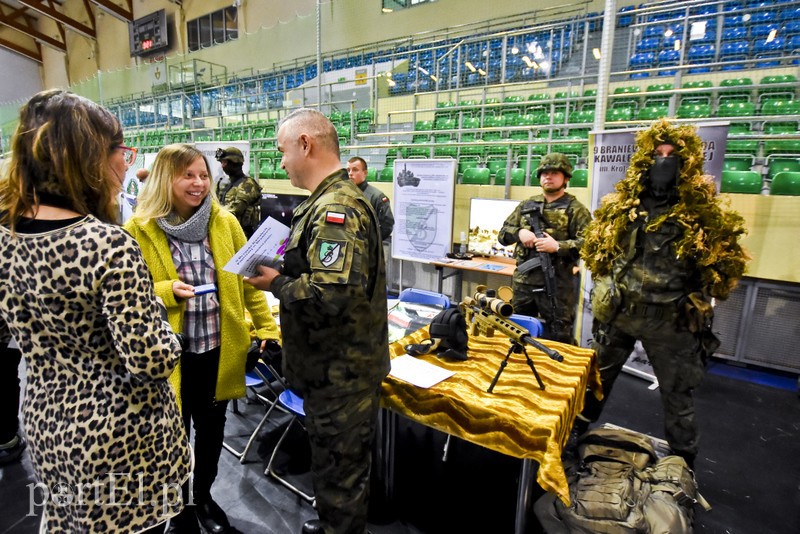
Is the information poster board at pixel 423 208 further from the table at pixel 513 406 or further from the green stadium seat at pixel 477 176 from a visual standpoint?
the table at pixel 513 406

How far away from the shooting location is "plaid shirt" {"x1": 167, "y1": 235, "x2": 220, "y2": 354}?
5.52 ft

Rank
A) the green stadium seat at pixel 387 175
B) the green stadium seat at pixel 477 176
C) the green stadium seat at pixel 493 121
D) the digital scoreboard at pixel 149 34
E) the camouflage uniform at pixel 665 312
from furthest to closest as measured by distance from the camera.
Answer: the digital scoreboard at pixel 149 34, the green stadium seat at pixel 493 121, the green stadium seat at pixel 387 175, the green stadium seat at pixel 477 176, the camouflage uniform at pixel 665 312

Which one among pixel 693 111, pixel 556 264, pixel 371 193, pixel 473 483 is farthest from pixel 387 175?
pixel 473 483

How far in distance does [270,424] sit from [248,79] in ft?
42.5

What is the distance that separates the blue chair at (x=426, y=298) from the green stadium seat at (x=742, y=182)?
9.71 feet

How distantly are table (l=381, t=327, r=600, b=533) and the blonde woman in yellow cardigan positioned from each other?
27.3 inches

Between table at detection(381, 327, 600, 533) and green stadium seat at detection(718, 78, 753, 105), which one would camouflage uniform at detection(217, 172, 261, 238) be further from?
green stadium seat at detection(718, 78, 753, 105)

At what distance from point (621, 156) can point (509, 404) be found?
250 cm

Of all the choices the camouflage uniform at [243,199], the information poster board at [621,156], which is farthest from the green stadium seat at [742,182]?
the camouflage uniform at [243,199]

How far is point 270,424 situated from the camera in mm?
2848

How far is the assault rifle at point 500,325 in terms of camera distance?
5.44 feet

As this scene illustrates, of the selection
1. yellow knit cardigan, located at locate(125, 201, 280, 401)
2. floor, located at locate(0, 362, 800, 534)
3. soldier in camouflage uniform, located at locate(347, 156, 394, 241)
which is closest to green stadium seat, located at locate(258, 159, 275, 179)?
soldier in camouflage uniform, located at locate(347, 156, 394, 241)

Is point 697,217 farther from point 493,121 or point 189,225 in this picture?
point 493,121

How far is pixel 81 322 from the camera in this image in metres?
0.94
